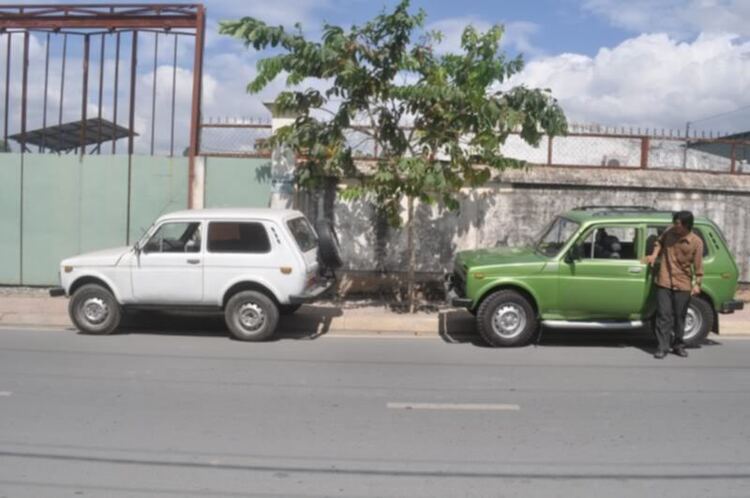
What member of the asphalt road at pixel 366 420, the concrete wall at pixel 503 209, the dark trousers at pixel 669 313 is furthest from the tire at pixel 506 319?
the concrete wall at pixel 503 209

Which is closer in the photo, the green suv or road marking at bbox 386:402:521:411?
road marking at bbox 386:402:521:411

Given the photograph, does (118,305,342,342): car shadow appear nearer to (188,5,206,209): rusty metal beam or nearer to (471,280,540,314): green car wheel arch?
(471,280,540,314): green car wheel arch

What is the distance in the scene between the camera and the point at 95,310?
926 centimetres

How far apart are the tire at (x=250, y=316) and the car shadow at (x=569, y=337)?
229 cm

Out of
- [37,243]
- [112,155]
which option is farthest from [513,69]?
[37,243]

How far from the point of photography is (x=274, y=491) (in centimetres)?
428

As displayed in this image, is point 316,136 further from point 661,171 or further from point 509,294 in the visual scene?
point 661,171

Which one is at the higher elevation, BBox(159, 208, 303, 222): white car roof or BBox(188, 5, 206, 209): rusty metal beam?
BBox(188, 5, 206, 209): rusty metal beam

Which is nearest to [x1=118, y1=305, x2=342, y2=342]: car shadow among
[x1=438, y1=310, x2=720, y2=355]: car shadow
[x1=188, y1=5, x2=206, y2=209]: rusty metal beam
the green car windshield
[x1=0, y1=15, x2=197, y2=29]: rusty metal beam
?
[x1=438, y1=310, x2=720, y2=355]: car shadow

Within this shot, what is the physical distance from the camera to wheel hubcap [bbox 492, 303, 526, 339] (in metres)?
8.75

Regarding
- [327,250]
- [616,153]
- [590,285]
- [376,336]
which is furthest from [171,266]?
[616,153]

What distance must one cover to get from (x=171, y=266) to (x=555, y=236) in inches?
191

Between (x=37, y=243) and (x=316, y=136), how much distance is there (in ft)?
18.1

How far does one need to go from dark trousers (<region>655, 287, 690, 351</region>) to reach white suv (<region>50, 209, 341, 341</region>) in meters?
4.09
